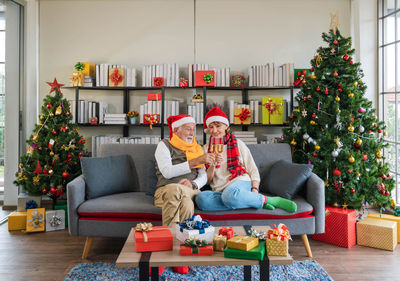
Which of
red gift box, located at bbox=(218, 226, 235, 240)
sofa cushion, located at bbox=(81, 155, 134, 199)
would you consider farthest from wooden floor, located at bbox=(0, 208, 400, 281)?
red gift box, located at bbox=(218, 226, 235, 240)

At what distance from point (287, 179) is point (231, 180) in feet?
1.63

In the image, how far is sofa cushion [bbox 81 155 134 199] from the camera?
3314 millimetres

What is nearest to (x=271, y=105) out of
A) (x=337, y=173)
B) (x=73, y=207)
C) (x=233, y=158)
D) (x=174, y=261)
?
(x=337, y=173)

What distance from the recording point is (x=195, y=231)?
219 centimetres

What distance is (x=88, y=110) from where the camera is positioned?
498 centimetres

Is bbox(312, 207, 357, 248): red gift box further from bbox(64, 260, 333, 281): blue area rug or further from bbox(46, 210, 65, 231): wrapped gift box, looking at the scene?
bbox(46, 210, 65, 231): wrapped gift box

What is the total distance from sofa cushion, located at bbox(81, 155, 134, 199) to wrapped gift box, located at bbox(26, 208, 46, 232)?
0.94 m

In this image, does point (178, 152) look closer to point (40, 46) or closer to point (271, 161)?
point (271, 161)

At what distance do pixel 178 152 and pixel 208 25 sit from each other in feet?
8.45

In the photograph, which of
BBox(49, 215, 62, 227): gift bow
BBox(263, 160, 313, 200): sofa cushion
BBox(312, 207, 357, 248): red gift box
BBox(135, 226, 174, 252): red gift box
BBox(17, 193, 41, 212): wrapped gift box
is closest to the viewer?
BBox(135, 226, 174, 252): red gift box

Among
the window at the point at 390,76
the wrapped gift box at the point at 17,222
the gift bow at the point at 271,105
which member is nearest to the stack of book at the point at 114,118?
the wrapped gift box at the point at 17,222

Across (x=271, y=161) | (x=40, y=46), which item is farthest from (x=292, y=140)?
(x=40, y=46)

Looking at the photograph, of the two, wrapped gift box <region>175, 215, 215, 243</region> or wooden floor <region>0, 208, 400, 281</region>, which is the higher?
wrapped gift box <region>175, 215, 215, 243</region>

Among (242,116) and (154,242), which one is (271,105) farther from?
(154,242)
